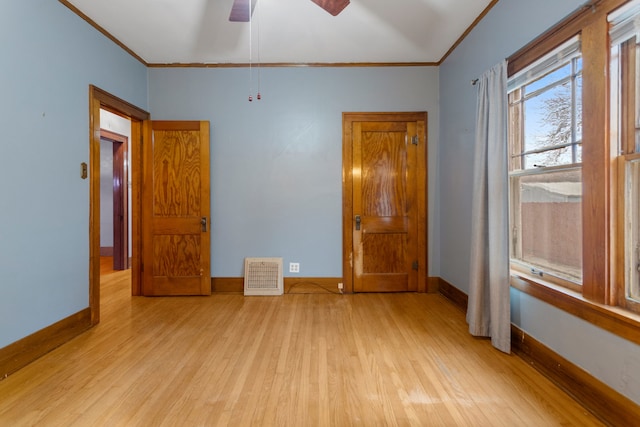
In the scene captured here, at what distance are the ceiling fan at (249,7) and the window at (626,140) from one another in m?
1.46

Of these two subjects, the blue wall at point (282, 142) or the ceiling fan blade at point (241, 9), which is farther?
the blue wall at point (282, 142)

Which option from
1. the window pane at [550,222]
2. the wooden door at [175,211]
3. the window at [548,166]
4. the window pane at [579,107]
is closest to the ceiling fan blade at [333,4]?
the window at [548,166]

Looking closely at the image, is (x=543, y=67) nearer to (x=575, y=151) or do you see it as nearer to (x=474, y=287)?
(x=575, y=151)

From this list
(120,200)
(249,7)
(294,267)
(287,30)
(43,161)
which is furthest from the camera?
(120,200)

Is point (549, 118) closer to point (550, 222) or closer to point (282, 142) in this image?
point (550, 222)

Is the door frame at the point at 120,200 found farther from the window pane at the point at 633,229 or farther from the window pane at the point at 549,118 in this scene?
the window pane at the point at 633,229

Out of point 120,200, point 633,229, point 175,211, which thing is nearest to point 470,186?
point 633,229

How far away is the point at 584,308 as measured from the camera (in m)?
1.68

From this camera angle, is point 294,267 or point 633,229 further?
point 294,267

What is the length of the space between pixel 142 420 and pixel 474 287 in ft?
7.89

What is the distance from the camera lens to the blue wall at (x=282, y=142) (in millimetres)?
3648

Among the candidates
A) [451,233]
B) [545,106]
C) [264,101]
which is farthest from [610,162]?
[264,101]

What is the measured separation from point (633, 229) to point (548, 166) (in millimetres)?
662

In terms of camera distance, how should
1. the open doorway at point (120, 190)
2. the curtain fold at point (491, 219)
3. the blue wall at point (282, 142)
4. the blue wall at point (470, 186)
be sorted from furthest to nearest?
1. the open doorway at point (120, 190)
2. the blue wall at point (282, 142)
3. the curtain fold at point (491, 219)
4. the blue wall at point (470, 186)
